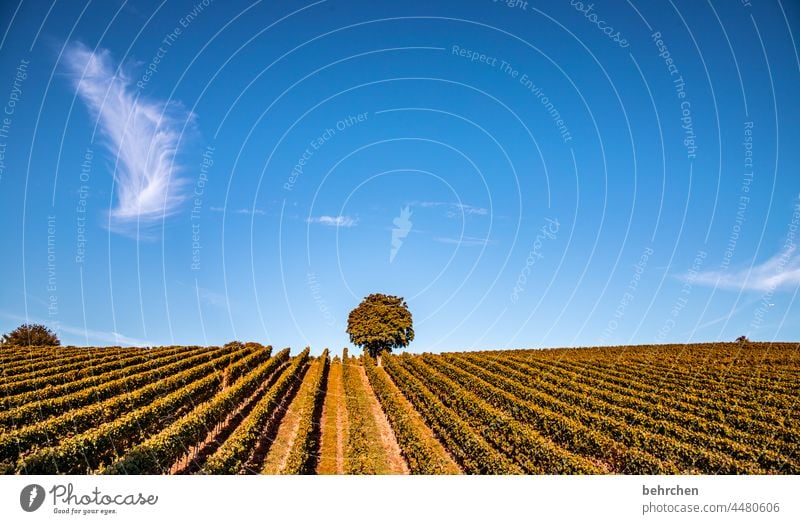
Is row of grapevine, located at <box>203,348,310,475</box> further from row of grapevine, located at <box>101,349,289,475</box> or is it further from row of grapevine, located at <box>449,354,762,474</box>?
row of grapevine, located at <box>449,354,762,474</box>

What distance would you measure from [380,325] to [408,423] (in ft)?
151

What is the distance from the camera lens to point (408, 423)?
19547 mm

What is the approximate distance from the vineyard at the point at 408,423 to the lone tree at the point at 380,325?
108 ft

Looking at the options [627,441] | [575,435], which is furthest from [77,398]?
[627,441]

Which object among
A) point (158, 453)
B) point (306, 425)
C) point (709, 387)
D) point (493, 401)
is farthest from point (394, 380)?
point (158, 453)

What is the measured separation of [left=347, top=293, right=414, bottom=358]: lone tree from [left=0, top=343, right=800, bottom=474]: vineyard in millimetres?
32805

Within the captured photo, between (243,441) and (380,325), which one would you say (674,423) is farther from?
(380,325)

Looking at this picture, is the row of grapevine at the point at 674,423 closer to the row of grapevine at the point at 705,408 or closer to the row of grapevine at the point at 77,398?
the row of grapevine at the point at 705,408

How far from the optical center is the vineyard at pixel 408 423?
1426cm

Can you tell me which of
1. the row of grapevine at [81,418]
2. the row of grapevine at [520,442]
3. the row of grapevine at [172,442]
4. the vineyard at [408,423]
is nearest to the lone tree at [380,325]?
the vineyard at [408,423]

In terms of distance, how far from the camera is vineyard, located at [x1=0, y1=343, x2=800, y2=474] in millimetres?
14258
